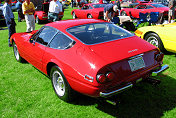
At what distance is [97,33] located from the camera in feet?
11.3

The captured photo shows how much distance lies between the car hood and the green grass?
95 cm

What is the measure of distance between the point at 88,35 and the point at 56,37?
0.65 m

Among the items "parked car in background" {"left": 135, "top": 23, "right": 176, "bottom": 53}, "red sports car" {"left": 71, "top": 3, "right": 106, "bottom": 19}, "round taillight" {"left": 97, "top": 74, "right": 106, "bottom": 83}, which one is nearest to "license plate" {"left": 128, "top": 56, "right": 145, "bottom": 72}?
"round taillight" {"left": 97, "top": 74, "right": 106, "bottom": 83}

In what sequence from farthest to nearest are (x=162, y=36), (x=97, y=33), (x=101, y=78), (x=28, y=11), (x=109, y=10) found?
(x=109, y=10)
(x=28, y=11)
(x=162, y=36)
(x=97, y=33)
(x=101, y=78)

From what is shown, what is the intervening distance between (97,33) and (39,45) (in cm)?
130

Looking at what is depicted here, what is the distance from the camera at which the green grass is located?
288 cm

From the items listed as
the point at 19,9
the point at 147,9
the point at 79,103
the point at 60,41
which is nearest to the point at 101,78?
the point at 79,103

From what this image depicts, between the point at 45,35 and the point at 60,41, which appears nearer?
the point at 60,41

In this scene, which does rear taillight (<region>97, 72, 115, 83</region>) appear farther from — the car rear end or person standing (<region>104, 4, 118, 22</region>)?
person standing (<region>104, 4, 118, 22</region>)

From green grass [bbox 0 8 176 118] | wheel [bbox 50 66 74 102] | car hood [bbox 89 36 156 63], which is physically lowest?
green grass [bbox 0 8 176 118]

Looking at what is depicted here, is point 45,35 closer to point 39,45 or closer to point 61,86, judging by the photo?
point 39,45

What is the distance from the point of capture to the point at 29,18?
7.77 metres

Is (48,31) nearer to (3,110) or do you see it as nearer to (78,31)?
(78,31)

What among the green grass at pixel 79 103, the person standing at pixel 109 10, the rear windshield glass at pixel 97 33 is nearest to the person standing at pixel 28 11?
the person standing at pixel 109 10
